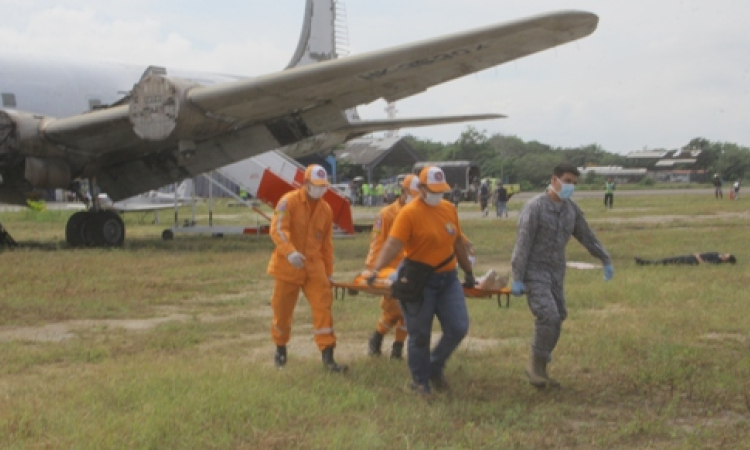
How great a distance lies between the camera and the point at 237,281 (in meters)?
14.7

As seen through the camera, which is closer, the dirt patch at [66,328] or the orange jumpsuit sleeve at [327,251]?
the orange jumpsuit sleeve at [327,251]

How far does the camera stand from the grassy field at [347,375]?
20.3ft

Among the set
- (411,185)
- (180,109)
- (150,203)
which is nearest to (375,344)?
(411,185)

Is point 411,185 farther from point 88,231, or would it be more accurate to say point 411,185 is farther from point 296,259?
point 88,231

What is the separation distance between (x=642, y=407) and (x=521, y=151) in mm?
120848

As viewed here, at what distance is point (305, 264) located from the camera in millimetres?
8195

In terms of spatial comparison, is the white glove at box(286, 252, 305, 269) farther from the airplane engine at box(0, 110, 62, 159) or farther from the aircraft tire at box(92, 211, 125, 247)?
the aircraft tire at box(92, 211, 125, 247)

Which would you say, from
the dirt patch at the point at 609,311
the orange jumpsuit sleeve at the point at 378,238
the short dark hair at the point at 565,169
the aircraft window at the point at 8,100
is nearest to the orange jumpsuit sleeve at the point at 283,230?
the orange jumpsuit sleeve at the point at 378,238

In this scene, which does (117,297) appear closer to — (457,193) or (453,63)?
(453,63)

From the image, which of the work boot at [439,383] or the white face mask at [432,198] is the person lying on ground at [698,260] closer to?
the work boot at [439,383]

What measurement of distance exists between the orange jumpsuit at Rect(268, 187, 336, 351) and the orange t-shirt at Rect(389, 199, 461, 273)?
3.32ft

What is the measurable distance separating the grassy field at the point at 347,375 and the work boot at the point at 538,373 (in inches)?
3.5

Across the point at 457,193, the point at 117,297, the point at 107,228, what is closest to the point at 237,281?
the point at 117,297

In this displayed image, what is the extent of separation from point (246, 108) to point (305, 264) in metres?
9.08
